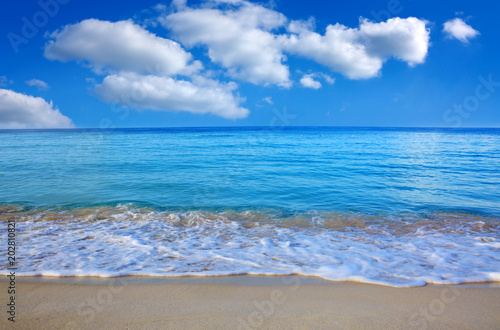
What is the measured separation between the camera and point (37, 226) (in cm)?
776

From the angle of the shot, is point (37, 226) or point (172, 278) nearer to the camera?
point (172, 278)

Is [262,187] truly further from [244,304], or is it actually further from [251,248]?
[244,304]

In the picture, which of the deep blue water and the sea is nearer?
the sea

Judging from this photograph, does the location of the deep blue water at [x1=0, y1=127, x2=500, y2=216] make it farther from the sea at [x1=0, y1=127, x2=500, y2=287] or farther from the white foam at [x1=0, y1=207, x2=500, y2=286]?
the white foam at [x1=0, y1=207, x2=500, y2=286]

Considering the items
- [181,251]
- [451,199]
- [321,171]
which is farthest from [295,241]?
[321,171]

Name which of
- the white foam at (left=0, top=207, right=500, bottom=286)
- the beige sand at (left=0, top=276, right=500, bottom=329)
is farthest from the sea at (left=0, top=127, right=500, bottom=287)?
the beige sand at (left=0, top=276, right=500, bottom=329)

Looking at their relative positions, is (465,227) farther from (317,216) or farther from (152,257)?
(152,257)

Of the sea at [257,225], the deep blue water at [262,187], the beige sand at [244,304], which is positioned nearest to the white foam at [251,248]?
the sea at [257,225]

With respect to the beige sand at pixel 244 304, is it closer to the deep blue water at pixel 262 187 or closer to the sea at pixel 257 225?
Answer: the sea at pixel 257 225

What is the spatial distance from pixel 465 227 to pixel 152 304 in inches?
345

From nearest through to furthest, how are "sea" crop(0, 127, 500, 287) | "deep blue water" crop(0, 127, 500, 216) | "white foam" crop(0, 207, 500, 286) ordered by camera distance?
"white foam" crop(0, 207, 500, 286), "sea" crop(0, 127, 500, 287), "deep blue water" crop(0, 127, 500, 216)

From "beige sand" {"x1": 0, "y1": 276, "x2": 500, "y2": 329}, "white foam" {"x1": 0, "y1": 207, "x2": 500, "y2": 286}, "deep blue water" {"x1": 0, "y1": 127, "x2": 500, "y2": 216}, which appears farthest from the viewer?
"deep blue water" {"x1": 0, "y1": 127, "x2": 500, "y2": 216}

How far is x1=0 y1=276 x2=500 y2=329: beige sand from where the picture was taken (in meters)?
3.49

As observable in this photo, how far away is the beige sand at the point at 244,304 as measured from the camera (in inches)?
138
